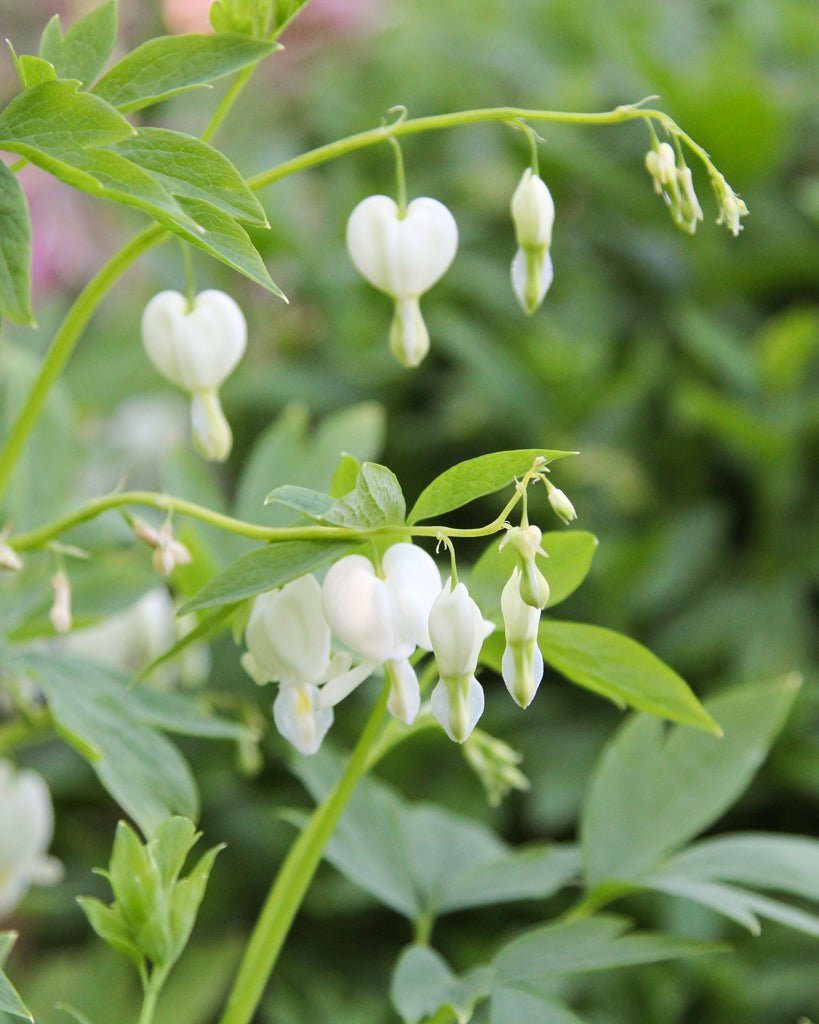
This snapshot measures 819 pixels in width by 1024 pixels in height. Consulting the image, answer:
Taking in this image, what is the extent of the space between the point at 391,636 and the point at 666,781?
0.96 ft

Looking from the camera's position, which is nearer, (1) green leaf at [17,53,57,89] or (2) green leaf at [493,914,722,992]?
(1) green leaf at [17,53,57,89]

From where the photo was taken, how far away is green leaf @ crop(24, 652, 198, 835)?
1.80 feet

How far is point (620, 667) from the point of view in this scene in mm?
468

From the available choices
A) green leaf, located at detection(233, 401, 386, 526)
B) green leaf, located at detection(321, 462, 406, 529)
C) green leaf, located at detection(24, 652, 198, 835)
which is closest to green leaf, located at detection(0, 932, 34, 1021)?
green leaf, located at detection(24, 652, 198, 835)

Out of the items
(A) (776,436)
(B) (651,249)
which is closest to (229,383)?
(B) (651,249)

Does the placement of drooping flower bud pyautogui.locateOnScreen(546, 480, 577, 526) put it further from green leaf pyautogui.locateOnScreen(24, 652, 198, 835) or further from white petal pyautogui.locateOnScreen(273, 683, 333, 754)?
green leaf pyautogui.locateOnScreen(24, 652, 198, 835)

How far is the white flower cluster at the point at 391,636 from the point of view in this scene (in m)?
0.41

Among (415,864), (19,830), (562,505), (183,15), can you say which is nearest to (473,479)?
(562,505)

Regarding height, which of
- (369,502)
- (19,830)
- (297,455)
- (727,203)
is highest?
(727,203)

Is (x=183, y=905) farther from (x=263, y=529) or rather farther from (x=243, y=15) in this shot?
(x=243, y=15)

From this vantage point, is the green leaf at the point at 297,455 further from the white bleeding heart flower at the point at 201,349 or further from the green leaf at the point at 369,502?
the green leaf at the point at 369,502

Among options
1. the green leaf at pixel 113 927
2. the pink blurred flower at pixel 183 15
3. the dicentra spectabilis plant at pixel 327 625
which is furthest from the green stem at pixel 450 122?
the pink blurred flower at pixel 183 15

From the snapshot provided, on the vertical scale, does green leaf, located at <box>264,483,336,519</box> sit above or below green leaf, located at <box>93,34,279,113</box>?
below

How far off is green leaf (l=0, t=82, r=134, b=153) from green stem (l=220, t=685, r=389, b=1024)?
0.87 feet
